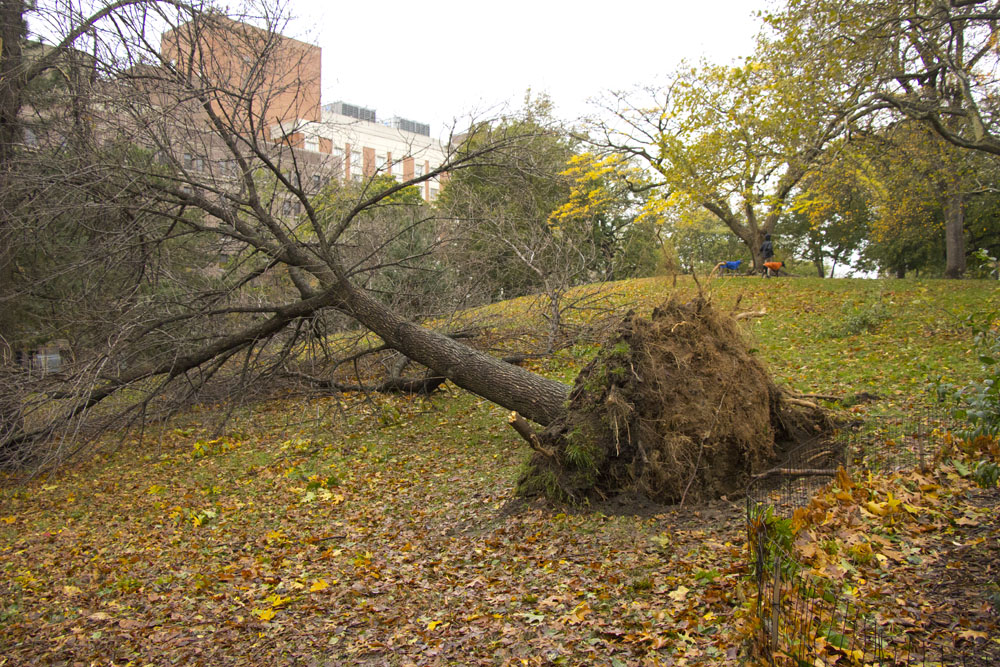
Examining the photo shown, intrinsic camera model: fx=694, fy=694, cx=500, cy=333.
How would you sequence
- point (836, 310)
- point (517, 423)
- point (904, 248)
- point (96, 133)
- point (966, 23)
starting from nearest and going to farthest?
1. point (517, 423)
2. point (96, 133)
3. point (966, 23)
4. point (836, 310)
5. point (904, 248)

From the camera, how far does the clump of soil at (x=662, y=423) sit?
6188 millimetres

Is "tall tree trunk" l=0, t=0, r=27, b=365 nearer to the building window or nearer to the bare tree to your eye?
the bare tree

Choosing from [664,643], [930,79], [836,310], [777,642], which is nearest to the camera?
[777,642]

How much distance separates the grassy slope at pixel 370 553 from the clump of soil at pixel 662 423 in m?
0.39

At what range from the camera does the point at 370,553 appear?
6020mm

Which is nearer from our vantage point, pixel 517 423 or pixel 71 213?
pixel 517 423

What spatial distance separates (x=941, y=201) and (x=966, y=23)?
8.46 meters

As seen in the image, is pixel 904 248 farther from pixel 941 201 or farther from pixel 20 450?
pixel 20 450

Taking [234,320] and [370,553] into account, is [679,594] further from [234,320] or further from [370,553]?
[234,320]

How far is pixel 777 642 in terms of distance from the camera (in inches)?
126

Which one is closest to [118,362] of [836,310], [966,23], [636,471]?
[636,471]

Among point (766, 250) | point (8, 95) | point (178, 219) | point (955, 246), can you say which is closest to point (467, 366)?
point (178, 219)

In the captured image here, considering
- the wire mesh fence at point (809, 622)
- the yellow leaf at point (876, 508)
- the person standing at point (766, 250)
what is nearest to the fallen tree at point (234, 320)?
the yellow leaf at point (876, 508)

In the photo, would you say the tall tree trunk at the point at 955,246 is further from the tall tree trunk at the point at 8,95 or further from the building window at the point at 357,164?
the tall tree trunk at the point at 8,95
